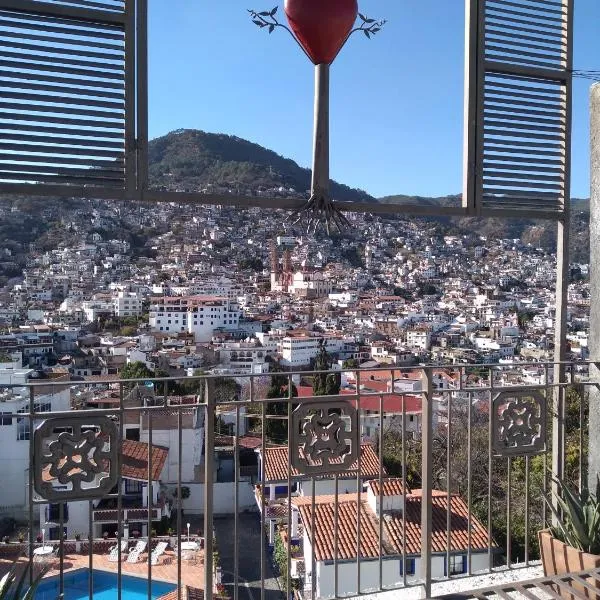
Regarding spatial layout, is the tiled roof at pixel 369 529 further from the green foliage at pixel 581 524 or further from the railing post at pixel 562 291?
the green foliage at pixel 581 524

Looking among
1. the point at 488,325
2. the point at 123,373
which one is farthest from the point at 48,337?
the point at 488,325

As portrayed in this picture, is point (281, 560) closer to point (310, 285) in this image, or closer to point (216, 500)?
point (216, 500)

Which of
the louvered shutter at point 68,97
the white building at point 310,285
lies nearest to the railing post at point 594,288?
the louvered shutter at point 68,97

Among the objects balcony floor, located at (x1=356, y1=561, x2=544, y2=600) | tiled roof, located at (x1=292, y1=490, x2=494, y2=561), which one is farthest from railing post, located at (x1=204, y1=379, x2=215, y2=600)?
tiled roof, located at (x1=292, y1=490, x2=494, y2=561)

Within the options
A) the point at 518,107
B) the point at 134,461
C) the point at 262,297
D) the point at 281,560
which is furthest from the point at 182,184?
the point at 518,107

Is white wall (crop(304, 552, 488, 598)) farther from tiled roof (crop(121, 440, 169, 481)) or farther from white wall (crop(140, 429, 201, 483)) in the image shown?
white wall (crop(140, 429, 201, 483))

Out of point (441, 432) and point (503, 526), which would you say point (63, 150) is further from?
point (441, 432)
